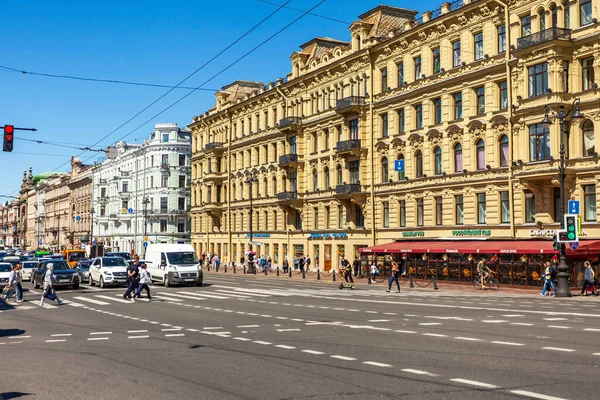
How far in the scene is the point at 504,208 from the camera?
1662 inches

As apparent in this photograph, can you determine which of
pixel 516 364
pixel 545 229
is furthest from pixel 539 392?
pixel 545 229

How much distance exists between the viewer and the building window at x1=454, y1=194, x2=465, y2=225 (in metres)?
45.7

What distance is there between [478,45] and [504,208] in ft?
34.8

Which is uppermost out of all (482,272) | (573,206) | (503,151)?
(503,151)

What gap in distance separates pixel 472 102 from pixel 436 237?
9.51 meters

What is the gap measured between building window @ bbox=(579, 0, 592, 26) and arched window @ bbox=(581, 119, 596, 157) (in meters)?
5.27

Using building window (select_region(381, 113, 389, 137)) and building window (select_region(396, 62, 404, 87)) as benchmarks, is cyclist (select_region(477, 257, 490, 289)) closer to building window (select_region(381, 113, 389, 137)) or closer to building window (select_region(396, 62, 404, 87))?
building window (select_region(381, 113, 389, 137))

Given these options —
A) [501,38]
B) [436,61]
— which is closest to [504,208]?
[501,38]

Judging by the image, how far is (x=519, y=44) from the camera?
39.8m

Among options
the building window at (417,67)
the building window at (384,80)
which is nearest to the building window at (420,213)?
the building window at (417,67)

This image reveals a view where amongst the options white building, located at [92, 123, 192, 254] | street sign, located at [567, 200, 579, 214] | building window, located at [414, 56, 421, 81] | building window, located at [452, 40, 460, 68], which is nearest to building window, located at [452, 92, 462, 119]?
building window, located at [452, 40, 460, 68]

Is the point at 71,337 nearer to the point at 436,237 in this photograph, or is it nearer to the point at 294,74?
the point at 436,237

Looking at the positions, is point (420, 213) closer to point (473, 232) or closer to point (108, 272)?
point (473, 232)

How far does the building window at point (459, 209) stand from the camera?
45.7 metres
